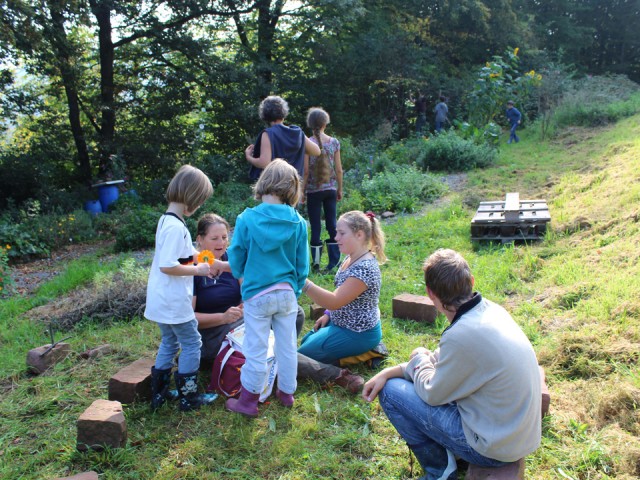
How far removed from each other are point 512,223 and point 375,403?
154 inches

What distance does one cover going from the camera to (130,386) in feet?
10.9

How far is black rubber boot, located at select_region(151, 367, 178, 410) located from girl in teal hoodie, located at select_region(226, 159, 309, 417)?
0.44 metres

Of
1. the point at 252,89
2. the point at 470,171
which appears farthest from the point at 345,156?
the point at 252,89

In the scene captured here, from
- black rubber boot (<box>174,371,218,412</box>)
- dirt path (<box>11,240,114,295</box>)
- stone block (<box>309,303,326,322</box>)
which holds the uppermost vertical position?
black rubber boot (<box>174,371,218,412</box>)

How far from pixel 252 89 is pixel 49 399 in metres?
12.7

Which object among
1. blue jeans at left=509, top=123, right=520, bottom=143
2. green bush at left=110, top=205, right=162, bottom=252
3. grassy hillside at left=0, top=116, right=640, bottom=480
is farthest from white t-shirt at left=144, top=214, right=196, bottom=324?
blue jeans at left=509, top=123, right=520, bottom=143

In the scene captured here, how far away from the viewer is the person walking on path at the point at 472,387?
216 centimetres

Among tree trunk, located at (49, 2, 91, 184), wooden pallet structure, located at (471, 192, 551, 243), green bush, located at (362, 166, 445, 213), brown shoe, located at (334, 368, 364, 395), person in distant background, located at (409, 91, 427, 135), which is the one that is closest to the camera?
brown shoe, located at (334, 368, 364, 395)

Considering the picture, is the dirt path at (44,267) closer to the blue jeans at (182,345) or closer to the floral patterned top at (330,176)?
the floral patterned top at (330,176)

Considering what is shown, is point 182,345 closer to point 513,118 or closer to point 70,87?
point 70,87

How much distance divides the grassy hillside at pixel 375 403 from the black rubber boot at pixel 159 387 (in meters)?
0.07

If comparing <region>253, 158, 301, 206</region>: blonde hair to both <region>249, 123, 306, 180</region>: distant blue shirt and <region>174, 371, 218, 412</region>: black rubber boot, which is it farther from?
<region>249, 123, 306, 180</region>: distant blue shirt

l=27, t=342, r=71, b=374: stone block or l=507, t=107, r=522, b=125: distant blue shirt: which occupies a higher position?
l=507, t=107, r=522, b=125: distant blue shirt

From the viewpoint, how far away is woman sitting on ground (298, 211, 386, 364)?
11.5ft
